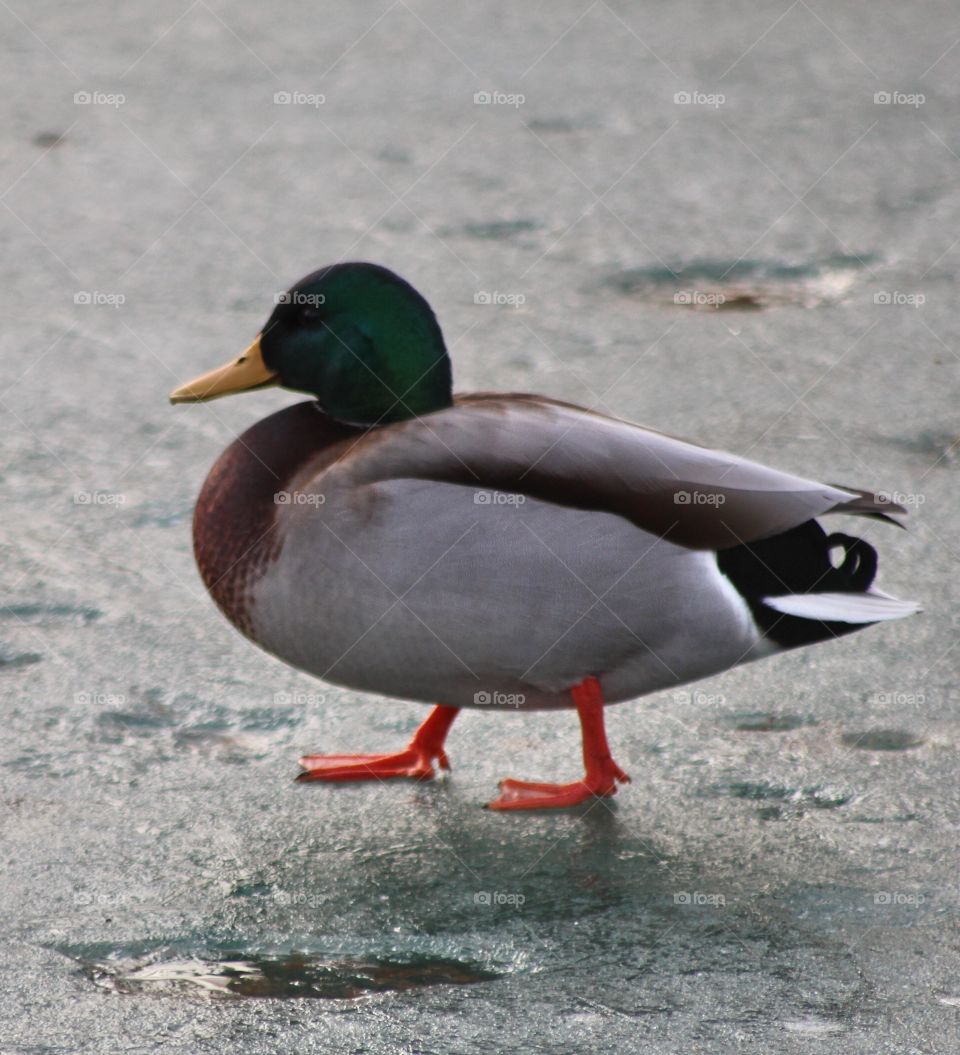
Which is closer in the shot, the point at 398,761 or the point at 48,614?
the point at 398,761

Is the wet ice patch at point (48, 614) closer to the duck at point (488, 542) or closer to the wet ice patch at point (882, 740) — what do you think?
the duck at point (488, 542)

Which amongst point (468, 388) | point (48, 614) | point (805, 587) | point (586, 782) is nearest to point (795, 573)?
point (805, 587)

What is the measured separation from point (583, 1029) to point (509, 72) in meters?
6.27

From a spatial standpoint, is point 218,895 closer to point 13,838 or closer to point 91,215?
point 13,838

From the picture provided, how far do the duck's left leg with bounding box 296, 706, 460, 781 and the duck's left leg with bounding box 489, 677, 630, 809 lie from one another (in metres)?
0.19

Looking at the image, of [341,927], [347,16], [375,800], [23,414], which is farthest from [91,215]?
[341,927]

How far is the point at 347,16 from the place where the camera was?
29.2ft

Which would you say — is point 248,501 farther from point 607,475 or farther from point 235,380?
point 607,475

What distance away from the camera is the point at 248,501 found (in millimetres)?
3068

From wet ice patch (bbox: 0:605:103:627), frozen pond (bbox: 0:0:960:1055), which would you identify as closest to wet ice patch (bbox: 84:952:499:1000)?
frozen pond (bbox: 0:0:960:1055)

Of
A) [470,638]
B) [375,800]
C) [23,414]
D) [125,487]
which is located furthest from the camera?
[23,414]

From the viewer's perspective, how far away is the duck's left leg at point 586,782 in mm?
3160

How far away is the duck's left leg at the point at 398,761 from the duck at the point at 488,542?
0.65ft

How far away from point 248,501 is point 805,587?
105cm
